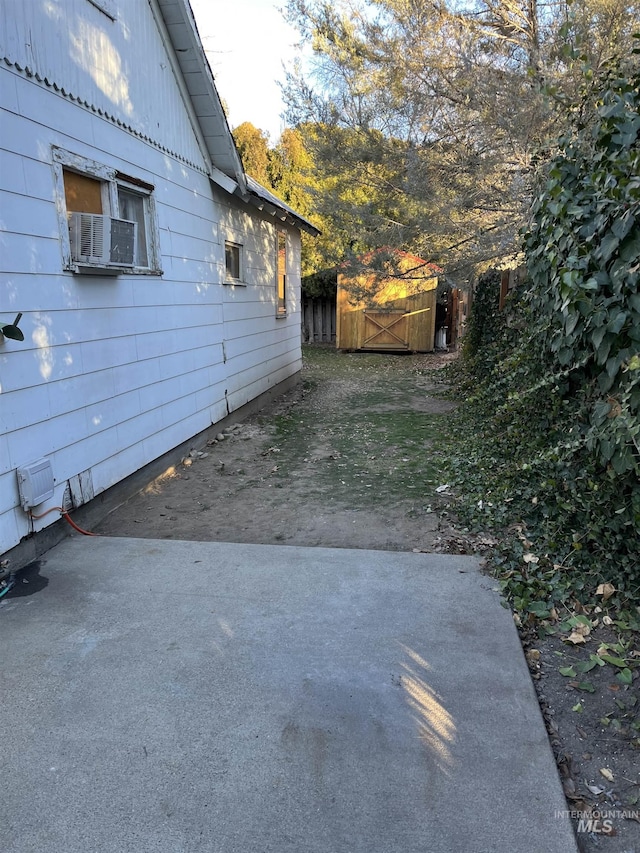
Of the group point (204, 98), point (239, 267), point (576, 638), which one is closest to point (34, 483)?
point (576, 638)

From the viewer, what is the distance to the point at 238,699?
2463 mm

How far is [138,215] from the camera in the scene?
5434 millimetres

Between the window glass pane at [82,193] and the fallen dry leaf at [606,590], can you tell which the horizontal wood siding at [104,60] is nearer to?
the window glass pane at [82,193]

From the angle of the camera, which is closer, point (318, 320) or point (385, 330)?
point (385, 330)

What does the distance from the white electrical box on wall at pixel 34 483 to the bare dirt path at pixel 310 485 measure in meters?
0.82

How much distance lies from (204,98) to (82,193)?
2.57 metres

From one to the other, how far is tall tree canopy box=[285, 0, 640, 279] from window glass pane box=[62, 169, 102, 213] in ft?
13.3

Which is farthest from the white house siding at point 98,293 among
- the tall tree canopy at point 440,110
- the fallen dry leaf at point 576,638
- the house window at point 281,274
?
the house window at point 281,274

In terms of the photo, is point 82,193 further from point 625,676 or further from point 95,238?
point 625,676

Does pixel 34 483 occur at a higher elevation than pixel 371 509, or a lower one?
higher

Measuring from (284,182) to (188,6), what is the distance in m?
16.1

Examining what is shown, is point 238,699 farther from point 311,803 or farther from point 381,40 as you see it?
point 381,40

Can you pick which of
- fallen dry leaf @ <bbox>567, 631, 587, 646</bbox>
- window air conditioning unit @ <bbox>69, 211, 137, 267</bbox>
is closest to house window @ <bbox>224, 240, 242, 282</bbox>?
window air conditioning unit @ <bbox>69, 211, 137, 267</bbox>

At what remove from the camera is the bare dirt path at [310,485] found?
14.5 feet
